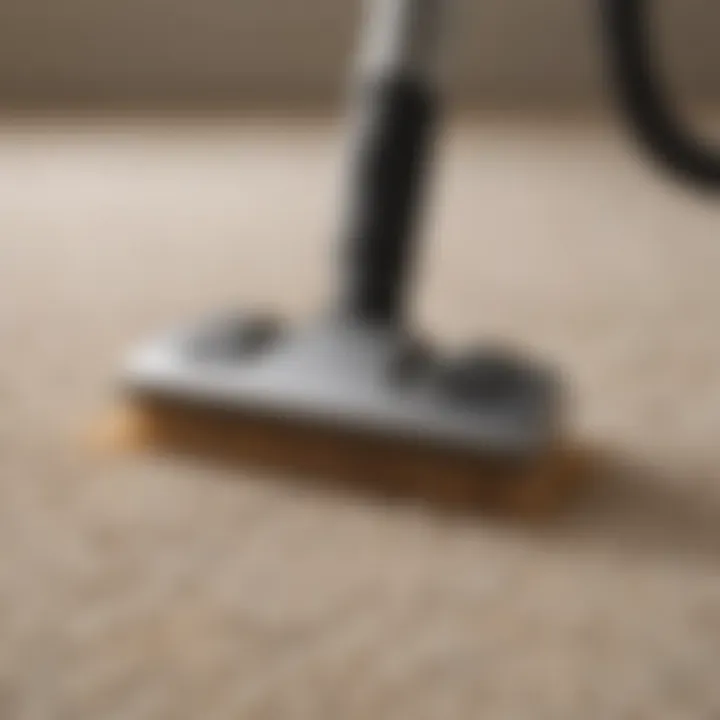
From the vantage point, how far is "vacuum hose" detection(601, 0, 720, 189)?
971 mm

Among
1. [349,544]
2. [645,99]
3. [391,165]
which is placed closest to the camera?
[349,544]

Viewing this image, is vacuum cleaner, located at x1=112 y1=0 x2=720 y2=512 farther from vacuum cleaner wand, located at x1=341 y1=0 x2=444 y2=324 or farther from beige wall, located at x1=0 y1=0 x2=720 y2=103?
beige wall, located at x1=0 y1=0 x2=720 y2=103

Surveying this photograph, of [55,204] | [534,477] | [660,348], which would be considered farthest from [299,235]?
[534,477]

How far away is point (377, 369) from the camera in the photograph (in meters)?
0.73

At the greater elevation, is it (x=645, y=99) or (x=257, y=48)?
(x=645, y=99)

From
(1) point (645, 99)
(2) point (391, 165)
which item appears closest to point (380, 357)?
(2) point (391, 165)

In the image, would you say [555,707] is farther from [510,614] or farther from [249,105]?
[249,105]

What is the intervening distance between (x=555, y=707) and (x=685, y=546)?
6.6 inches

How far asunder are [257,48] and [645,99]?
988mm

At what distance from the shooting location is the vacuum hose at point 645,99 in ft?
3.19

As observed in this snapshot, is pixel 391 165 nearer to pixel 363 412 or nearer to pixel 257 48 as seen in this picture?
pixel 363 412

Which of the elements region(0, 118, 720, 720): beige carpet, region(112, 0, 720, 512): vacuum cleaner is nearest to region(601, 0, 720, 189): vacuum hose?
region(0, 118, 720, 720): beige carpet

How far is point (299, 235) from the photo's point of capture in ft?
4.35

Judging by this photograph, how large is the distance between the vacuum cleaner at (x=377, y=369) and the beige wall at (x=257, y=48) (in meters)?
1.13
